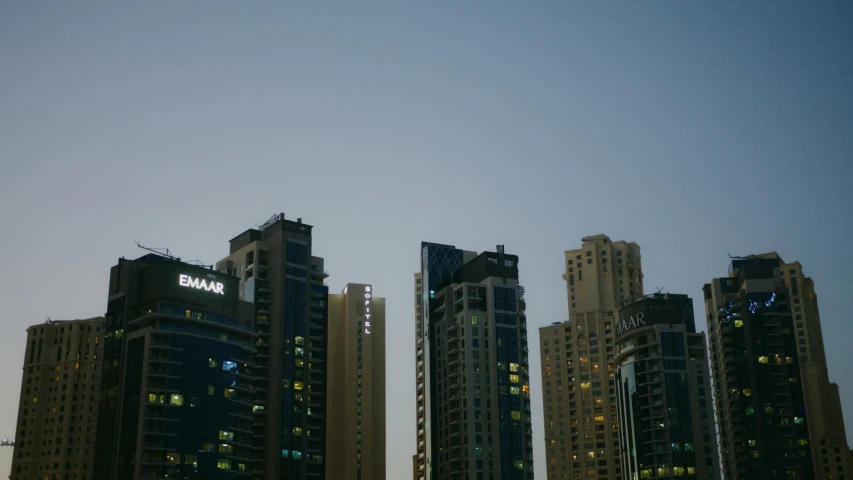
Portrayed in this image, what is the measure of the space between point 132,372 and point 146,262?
73.2ft

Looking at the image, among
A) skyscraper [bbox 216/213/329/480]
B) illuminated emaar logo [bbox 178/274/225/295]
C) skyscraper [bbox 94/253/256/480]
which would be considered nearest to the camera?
skyscraper [bbox 94/253/256/480]

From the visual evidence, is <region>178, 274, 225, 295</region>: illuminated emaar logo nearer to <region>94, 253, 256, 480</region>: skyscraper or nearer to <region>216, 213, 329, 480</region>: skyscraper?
<region>94, 253, 256, 480</region>: skyscraper

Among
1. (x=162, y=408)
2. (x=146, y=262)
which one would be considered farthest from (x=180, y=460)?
(x=146, y=262)

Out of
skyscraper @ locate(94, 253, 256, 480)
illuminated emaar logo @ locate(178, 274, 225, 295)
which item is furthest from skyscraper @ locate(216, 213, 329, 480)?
illuminated emaar logo @ locate(178, 274, 225, 295)

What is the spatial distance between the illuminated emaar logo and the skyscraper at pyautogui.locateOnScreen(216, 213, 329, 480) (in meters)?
18.2

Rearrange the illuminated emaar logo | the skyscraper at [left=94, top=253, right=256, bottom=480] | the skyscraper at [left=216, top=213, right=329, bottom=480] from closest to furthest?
the skyscraper at [left=94, top=253, right=256, bottom=480] → the illuminated emaar logo → the skyscraper at [left=216, top=213, right=329, bottom=480]

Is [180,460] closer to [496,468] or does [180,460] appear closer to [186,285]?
[186,285]

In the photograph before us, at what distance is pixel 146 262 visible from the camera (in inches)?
6816

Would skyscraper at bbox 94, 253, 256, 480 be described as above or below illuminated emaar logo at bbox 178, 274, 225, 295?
below

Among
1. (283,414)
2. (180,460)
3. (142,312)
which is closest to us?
(180,460)

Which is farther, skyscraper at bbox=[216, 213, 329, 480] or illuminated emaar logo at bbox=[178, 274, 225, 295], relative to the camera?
skyscraper at bbox=[216, 213, 329, 480]

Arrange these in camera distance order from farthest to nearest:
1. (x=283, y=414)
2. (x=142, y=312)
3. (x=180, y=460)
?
(x=283, y=414) < (x=142, y=312) < (x=180, y=460)

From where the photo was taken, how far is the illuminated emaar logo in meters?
166

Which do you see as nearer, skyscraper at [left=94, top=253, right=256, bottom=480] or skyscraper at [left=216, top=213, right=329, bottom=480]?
skyscraper at [left=94, top=253, right=256, bottom=480]
